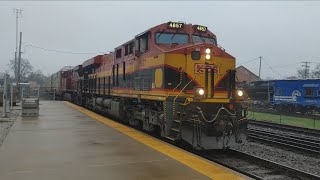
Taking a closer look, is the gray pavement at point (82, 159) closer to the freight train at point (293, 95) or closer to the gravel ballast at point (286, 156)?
the gravel ballast at point (286, 156)

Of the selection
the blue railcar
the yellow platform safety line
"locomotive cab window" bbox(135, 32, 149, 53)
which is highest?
"locomotive cab window" bbox(135, 32, 149, 53)

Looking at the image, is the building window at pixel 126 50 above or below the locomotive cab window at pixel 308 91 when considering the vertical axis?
above

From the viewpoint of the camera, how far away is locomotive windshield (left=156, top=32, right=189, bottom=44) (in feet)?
39.3

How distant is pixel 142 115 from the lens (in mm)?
13266

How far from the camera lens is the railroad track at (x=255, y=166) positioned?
8211 millimetres

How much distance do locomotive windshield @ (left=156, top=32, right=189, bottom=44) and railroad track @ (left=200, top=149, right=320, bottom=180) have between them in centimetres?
369

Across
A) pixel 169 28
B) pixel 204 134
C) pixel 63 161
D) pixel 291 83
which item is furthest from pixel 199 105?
pixel 291 83

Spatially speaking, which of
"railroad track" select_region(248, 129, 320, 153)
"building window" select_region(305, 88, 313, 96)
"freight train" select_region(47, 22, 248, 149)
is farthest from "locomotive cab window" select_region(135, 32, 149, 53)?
"building window" select_region(305, 88, 313, 96)

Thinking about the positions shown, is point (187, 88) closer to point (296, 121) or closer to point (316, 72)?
point (296, 121)

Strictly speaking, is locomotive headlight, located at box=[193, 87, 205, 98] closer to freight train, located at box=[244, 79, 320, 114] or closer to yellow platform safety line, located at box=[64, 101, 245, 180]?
yellow platform safety line, located at box=[64, 101, 245, 180]

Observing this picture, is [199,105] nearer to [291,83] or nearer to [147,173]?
[147,173]

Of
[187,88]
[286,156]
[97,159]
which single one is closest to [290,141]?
[286,156]

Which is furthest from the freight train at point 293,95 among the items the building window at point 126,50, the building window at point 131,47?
the building window at point 131,47

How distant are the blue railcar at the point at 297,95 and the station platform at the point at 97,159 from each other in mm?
26805
